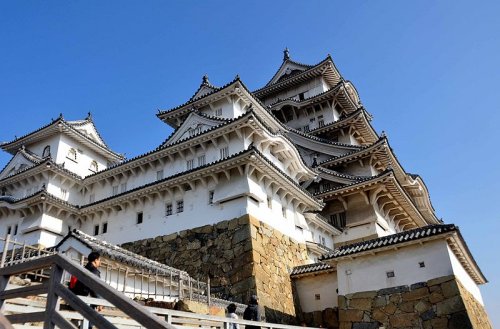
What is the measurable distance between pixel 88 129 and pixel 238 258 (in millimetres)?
18967

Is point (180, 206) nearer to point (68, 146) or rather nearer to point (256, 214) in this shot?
point (256, 214)

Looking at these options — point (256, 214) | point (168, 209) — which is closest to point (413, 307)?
point (256, 214)

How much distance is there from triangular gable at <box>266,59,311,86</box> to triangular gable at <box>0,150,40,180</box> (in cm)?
2335

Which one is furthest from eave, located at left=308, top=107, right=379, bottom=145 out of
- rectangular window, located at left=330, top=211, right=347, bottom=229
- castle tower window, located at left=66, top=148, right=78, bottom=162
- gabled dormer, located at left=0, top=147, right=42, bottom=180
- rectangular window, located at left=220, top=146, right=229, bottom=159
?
gabled dormer, located at left=0, top=147, right=42, bottom=180

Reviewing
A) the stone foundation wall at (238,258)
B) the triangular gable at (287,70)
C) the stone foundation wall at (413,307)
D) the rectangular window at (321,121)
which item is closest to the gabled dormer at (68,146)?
the stone foundation wall at (238,258)

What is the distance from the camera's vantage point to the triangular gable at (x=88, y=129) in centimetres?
3139

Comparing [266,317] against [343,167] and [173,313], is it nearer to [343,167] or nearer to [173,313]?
[173,313]

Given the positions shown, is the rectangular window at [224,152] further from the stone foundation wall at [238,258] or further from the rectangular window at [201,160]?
the stone foundation wall at [238,258]

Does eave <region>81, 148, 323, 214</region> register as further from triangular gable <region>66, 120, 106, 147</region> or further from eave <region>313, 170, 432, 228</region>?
triangular gable <region>66, 120, 106, 147</region>

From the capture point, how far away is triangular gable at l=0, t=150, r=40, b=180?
28.6m

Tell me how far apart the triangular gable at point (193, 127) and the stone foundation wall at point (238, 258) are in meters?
6.52

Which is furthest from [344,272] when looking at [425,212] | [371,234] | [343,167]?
[425,212]

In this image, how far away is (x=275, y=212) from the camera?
22.4 metres

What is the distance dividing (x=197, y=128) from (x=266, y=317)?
1178 cm
